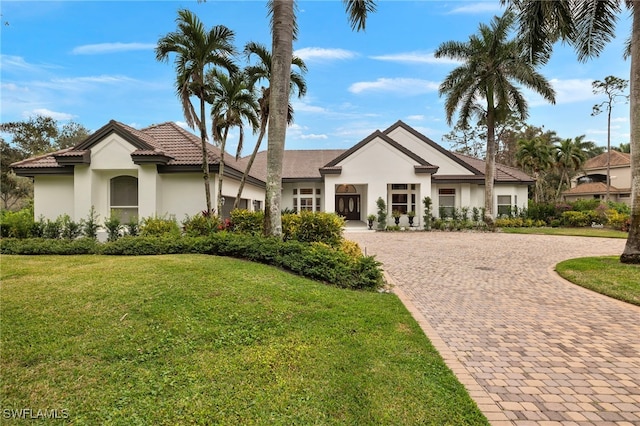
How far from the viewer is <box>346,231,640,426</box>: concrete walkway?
3104mm

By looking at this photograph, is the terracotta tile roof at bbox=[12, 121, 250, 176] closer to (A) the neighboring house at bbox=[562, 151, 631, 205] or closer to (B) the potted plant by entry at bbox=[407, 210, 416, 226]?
(B) the potted plant by entry at bbox=[407, 210, 416, 226]

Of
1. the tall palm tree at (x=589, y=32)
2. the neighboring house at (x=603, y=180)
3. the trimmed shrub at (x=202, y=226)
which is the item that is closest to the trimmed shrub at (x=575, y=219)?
the tall palm tree at (x=589, y=32)

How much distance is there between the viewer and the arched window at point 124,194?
1414 centimetres

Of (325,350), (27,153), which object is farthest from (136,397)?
(27,153)

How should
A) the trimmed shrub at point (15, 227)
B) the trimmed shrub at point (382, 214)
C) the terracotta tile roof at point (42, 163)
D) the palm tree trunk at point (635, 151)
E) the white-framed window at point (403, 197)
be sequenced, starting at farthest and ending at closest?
the white-framed window at point (403, 197) < the trimmed shrub at point (382, 214) < the terracotta tile roof at point (42, 163) < the trimmed shrub at point (15, 227) < the palm tree trunk at point (635, 151)

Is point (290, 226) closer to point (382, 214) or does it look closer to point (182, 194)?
point (182, 194)

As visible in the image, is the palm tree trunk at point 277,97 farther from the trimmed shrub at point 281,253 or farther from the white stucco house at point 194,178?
the white stucco house at point 194,178

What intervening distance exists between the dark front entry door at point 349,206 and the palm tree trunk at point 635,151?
773 inches

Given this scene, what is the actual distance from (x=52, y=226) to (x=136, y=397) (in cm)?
1163

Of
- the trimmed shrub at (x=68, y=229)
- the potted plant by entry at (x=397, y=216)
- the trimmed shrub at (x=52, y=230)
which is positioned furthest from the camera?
the potted plant by entry at (x=397, y=216)

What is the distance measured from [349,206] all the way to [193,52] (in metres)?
19.2

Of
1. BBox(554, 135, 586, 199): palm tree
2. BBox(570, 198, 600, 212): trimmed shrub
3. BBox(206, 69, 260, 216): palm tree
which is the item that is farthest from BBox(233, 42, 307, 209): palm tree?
BBox(554, 135, 586, 199): palm tree

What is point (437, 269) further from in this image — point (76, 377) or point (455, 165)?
point (455, 165)

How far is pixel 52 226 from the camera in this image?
11414 mm
